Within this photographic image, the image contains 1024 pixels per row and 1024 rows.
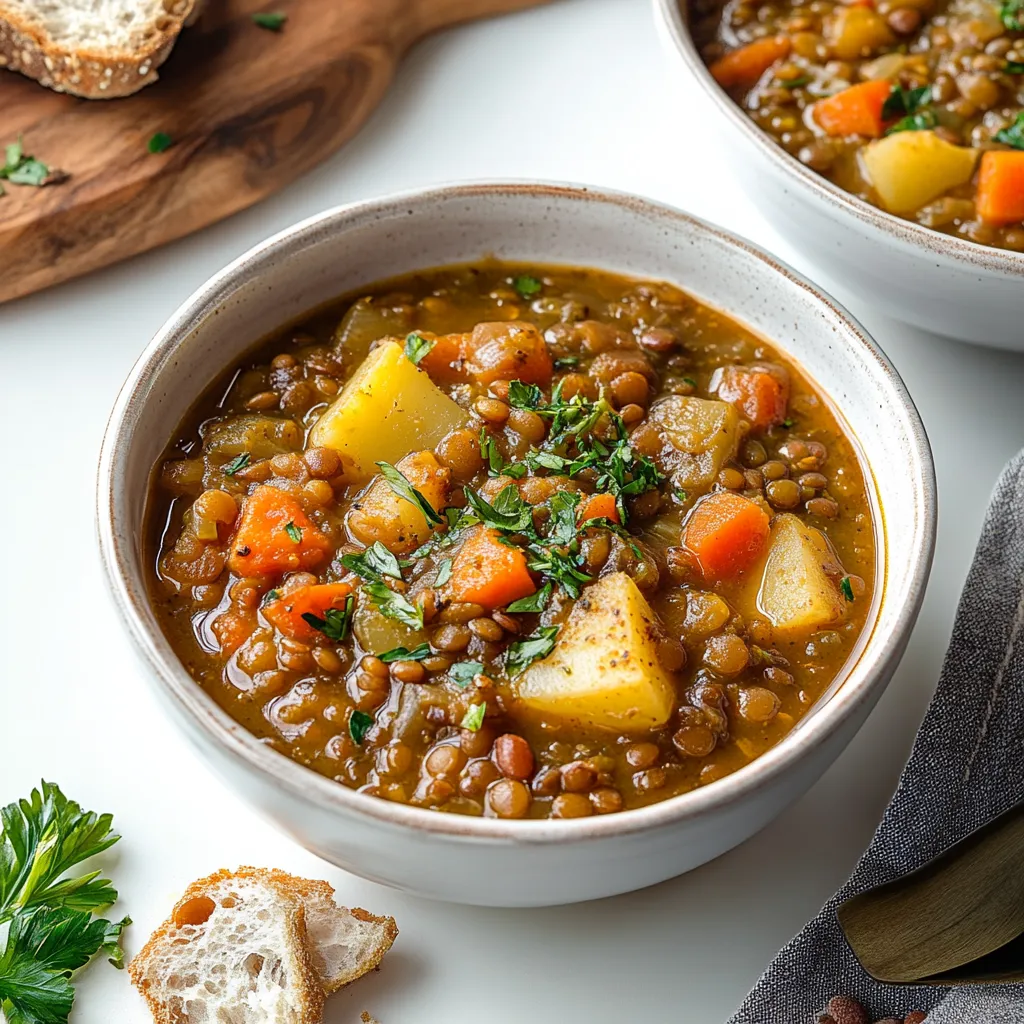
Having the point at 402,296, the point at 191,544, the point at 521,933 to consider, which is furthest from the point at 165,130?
the point at 521,933

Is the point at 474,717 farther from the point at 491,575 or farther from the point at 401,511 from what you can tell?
the point at 401,511

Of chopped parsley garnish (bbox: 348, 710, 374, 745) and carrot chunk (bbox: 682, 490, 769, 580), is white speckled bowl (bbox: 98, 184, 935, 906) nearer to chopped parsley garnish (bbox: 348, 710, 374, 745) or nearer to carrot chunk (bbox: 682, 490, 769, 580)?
chopped parsley garnish (bbox: 348, 710, 374, 745)

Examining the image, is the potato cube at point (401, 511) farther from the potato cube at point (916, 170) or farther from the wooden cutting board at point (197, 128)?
the potato cube at point (916, 170)

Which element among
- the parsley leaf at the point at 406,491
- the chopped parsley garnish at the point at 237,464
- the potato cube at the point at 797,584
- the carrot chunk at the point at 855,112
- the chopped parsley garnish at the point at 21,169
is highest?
the chopped parsley garnish at the point at 21,169

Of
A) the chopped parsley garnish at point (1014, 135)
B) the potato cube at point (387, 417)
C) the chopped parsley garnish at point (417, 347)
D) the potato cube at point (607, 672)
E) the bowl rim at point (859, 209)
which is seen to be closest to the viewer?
the potato cube at point (607, 672)

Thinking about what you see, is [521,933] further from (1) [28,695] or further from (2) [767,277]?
(2) [767,277]

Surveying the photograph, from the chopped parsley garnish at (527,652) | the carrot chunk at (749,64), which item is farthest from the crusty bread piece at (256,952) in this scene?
the carrot chunk at (749,64)
